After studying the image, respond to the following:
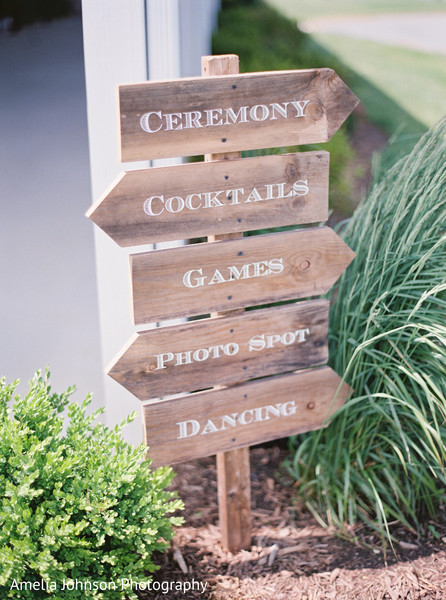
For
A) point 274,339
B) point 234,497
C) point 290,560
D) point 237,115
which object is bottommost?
point 290,560

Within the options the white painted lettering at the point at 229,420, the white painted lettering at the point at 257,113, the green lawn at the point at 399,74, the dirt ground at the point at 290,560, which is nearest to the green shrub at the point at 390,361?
the dirt ground at the point at 290,560

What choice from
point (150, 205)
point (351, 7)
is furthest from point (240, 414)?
point (351, 7)

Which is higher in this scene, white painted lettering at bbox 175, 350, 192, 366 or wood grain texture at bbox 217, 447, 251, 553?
white painted lettering at bbox 175, 350, 192, 366

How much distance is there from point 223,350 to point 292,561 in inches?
31.8

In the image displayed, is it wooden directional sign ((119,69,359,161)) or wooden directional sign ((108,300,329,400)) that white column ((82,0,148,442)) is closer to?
wooden directional sign ((119,69,359,161))

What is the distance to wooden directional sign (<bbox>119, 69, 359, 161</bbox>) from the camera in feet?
6.27

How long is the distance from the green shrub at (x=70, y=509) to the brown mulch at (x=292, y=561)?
0.35 metres

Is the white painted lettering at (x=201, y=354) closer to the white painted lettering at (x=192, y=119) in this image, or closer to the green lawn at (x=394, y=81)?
the white painted lettering at (x=192, y=119)

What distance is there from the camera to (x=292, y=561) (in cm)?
239

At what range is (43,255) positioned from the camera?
4031mm

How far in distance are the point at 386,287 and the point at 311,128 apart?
2.10 ft

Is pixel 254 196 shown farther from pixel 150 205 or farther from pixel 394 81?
pixel 394 81

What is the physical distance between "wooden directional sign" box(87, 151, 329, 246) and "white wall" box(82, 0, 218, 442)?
609 millimetres

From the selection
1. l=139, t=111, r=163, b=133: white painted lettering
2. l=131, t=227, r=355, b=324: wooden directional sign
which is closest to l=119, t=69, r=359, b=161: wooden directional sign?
l=139, t=111, r=163, b=133: white painted lettering
